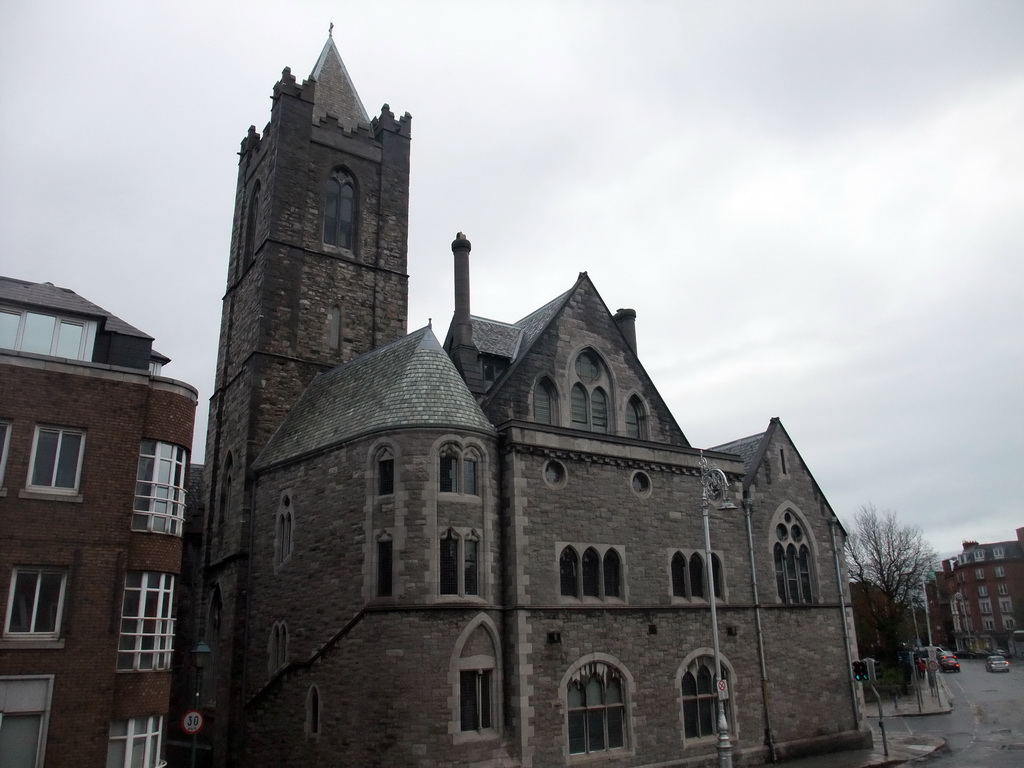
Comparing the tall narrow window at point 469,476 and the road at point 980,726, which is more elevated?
the tall narrow window at point 469,476

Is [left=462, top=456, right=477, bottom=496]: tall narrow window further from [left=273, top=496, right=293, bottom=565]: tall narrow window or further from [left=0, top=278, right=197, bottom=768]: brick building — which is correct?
[left=0, top=278, right=197, bottom=768]: brick building

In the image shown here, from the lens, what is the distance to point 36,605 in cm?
1722

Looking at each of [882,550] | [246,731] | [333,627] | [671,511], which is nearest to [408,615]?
[333,627]

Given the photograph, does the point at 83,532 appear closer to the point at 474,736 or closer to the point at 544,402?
the point at 474,736

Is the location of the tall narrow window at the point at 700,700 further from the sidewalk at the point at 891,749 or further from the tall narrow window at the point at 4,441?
the tall narrow window at the point at 4,441

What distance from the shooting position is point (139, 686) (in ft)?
59.4

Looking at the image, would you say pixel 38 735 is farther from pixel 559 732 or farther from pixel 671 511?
pixel 671 511

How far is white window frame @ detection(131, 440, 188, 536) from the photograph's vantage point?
62.7 feet

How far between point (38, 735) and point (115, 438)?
6.43 metres

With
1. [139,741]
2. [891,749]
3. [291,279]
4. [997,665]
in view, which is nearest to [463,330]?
[291,279]

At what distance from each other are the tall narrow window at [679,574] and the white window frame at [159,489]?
15003 millimetres

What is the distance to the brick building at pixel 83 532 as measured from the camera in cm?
1686

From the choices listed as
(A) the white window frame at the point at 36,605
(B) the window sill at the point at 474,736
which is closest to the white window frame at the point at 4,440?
(A) the white window frame at the point at 36,605

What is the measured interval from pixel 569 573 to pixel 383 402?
7.39 m
